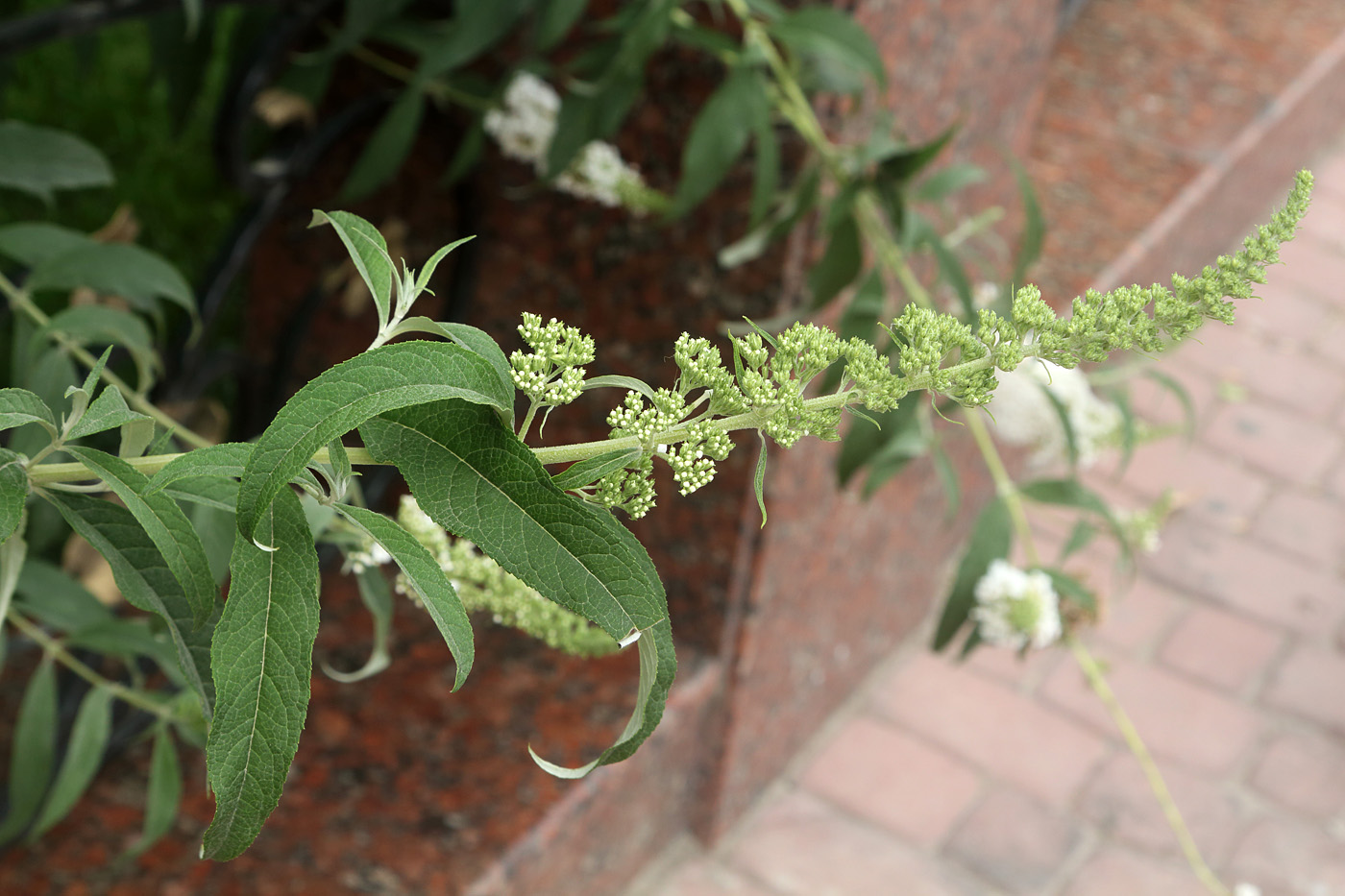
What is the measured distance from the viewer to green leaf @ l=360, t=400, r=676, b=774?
17.4 inches

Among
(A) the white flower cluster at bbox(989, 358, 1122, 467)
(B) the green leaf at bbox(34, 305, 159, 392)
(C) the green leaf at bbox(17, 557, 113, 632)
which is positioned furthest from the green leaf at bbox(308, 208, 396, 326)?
(A) the white flower cluster at bbox(989, 358, 1122, 467)

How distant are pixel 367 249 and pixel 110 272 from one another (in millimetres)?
576

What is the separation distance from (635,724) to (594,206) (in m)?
1.17

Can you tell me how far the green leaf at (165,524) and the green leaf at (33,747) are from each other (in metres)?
0.65

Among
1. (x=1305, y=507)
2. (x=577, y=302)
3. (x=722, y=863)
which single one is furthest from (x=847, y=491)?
(x=1305, y=507)

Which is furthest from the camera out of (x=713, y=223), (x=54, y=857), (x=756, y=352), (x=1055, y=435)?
(x=1055, y=435)

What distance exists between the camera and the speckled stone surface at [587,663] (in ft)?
4.70

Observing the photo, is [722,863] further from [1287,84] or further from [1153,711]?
[1287,84]

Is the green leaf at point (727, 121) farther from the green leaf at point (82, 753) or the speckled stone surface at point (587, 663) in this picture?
the green leaf at point (82, 753)

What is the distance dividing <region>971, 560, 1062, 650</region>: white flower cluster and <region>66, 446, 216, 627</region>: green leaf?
0.92m

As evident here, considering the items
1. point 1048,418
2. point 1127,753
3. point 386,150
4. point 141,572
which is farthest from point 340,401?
point 1127,753

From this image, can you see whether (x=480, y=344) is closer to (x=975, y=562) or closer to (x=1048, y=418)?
(x=975, y=562)

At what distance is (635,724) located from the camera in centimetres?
46

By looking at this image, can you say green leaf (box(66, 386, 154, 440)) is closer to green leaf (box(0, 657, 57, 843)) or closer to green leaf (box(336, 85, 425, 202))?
green leaf (box(0, 657, 57, 843))
